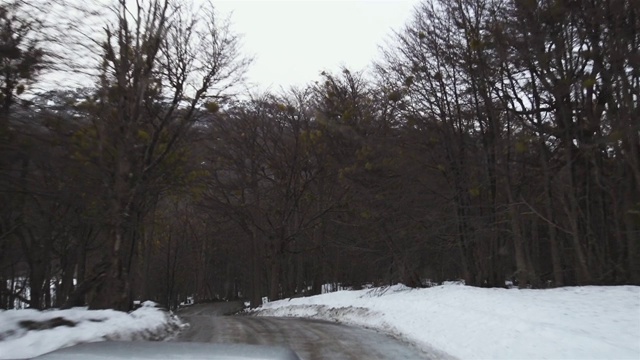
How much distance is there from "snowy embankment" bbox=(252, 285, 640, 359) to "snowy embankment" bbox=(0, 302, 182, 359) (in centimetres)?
596

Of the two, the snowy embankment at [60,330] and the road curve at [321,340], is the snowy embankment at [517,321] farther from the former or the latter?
the snowy embankment at [60,330]

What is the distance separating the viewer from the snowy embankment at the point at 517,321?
7950mm

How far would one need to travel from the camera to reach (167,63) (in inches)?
780

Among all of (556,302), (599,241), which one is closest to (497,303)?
(556,302)

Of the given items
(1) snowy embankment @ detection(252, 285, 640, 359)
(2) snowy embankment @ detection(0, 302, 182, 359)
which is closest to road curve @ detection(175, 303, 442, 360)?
(1) snowy embankment @ detection(252, 285, 640, 359)

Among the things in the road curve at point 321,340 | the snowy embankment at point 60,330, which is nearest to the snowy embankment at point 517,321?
the road curve at point 321,340

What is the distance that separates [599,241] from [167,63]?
629 inches

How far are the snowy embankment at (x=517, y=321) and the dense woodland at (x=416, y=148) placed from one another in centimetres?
345

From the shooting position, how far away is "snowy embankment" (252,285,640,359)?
7950mm

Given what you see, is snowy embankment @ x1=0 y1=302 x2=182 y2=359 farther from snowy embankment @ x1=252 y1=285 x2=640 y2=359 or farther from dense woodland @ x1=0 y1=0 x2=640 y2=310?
snowy embankment @ x1=252 y1=285 x2=640 y2=359

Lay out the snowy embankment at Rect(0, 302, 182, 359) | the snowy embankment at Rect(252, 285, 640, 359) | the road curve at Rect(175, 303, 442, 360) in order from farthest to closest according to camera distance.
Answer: the road curve at Rect(175, 303, 442, 360)
the snowy embankment at Rect(252, 285, 640, 359)
the snowy embankment at Rect(0, 302, 182, 359)

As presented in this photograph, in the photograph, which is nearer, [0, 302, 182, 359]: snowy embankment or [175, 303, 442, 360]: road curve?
[0, 302, 182, 359]: snowy embankment

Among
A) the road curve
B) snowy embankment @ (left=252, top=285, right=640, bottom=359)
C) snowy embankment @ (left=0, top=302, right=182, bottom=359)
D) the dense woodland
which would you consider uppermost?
the dense woodland

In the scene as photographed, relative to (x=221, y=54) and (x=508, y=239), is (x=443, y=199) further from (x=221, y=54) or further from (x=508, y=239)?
(x=221, y=54)
